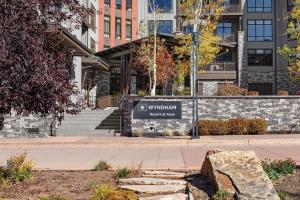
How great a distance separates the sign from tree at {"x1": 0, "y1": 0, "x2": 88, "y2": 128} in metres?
17.2

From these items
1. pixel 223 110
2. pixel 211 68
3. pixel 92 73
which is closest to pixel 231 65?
pixel 211 68

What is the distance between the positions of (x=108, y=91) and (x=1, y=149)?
26.7 m

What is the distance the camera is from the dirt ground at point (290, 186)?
7.93 metres

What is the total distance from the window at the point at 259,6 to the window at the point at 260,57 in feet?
15.5

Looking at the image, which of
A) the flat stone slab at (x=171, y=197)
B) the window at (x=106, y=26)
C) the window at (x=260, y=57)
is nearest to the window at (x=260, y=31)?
the window at (x=260, y=57)

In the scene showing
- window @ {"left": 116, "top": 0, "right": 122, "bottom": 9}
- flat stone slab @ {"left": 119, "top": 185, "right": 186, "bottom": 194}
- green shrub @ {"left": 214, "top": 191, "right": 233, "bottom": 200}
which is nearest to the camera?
green shrub @ {"left": 214, "top": 191, "right": 233, "bottom": 200}

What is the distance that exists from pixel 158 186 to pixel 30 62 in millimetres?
3184

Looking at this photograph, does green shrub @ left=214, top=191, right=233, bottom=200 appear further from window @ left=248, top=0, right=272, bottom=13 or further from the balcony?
window @ left=248, top=0, right=272, bottom=13

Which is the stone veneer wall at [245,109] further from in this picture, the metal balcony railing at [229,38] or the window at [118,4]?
the window at [118,4]

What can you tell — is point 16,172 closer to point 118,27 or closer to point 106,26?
point 106,26

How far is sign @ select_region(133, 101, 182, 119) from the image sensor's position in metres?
26.2

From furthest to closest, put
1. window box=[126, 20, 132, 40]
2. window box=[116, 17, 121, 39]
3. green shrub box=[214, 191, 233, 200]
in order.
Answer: window box=[126, 20, 132, 40] < window box=[116, 17, 121, 39] < green shrub box=[214, 191, 233, 200]

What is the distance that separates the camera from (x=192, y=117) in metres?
Answer: 26.2

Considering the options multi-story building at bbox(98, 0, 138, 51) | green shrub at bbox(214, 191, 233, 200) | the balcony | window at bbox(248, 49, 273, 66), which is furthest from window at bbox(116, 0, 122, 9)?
green shrub at bbox(214, 191, 233, 200)
